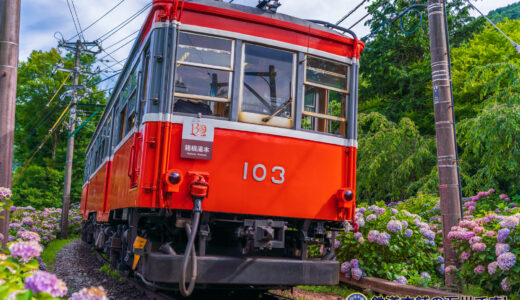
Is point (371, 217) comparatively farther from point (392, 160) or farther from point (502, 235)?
point (392, 160)

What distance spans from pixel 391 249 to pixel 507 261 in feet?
6.82

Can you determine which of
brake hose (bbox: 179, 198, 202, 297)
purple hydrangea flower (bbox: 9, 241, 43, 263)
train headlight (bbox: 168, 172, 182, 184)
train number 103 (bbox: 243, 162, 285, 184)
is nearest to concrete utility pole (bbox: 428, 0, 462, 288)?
train number 103 (bbox: 243, 162, 285, 184)

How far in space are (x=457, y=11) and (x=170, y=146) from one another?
1956cm

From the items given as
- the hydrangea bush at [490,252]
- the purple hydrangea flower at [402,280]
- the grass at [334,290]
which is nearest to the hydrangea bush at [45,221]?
the grass at [334,290]

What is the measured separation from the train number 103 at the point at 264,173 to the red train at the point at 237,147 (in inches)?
0.4

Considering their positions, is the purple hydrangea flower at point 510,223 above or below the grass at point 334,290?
above

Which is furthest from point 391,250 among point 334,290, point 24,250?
point 24,250

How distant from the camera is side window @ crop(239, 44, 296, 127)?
17.3ft

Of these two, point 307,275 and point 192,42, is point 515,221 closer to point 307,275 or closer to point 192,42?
point 307,275

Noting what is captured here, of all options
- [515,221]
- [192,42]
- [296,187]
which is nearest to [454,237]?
[515,221]

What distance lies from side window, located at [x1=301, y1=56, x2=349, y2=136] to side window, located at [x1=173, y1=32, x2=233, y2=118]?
0.96 metres

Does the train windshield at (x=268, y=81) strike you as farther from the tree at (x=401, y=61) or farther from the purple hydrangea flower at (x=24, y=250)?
the tree at (x=401, y=61)

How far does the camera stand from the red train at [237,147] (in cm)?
482

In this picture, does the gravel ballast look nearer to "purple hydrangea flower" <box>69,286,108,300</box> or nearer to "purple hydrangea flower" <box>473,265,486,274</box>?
"purple hydrangea flower" <box>473,265,486,274</box>
